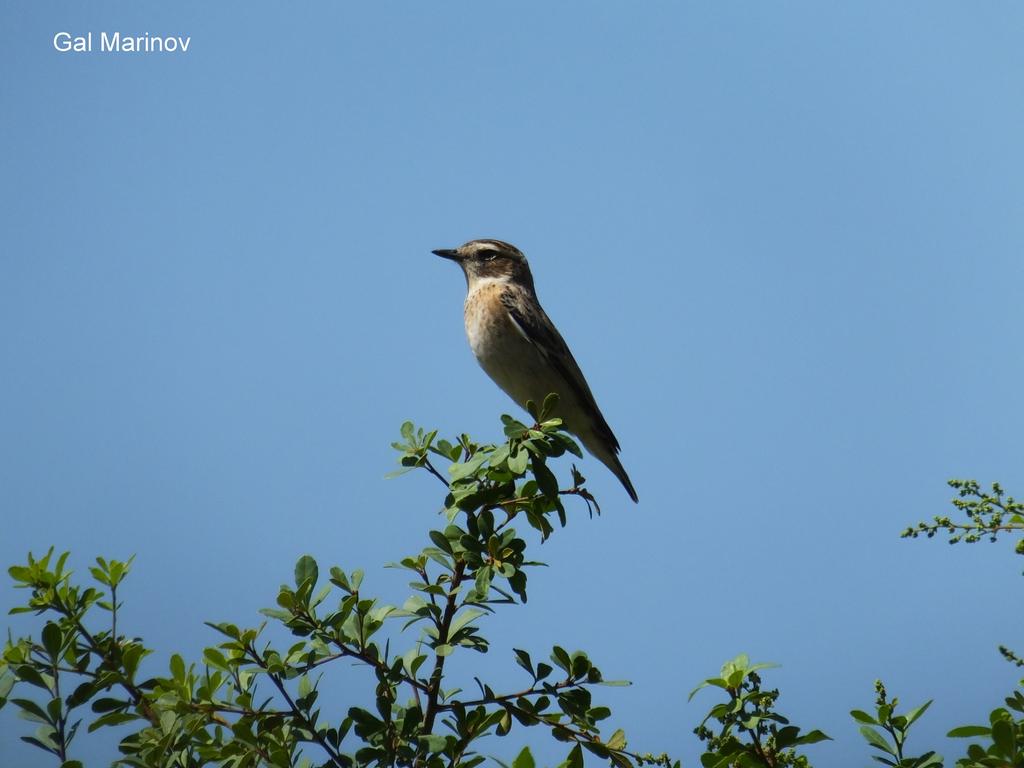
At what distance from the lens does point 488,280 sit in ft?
25.4

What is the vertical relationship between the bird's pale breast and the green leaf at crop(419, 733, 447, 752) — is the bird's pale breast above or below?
above

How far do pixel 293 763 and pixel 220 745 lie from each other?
31 centimetres

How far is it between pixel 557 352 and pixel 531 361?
0.77 ft

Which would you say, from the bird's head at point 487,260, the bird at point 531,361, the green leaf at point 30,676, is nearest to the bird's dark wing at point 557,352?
the bird at point 531,361

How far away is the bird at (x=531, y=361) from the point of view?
6969mm

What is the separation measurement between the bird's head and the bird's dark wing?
1.97 feet

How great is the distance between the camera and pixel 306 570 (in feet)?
10.7

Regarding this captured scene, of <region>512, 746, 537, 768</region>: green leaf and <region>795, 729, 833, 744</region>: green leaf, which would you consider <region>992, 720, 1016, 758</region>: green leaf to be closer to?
<region>795, 729, 833, 744</region>: green leaf

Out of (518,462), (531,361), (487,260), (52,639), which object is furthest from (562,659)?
(487,260)

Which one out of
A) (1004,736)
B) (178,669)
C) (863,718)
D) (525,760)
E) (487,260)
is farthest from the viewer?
(487,260)

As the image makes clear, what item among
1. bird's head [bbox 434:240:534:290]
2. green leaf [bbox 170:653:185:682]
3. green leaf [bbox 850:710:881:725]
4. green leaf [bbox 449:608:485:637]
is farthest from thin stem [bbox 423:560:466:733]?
bird's head [bbox 434:240:534:290]

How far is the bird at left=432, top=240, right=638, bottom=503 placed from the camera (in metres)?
6.97

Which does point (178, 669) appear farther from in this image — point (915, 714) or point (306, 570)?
point (915, 714)

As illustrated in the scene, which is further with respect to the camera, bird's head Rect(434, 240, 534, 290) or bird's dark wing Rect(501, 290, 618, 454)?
bird's head Rect(434, 240, 534, 290)
